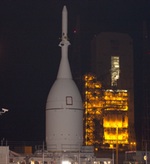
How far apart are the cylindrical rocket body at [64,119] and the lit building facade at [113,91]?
80.4 ft

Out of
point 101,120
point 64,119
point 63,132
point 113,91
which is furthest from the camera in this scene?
point 113,91

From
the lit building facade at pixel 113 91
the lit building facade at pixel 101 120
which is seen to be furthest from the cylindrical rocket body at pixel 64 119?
the lit building facade at pixel 101 120

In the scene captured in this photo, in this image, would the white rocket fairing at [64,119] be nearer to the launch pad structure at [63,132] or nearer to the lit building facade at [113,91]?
the launch pad structure at [63,132]

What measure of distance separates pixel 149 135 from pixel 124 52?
66.8 feet

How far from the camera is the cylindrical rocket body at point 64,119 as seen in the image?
63469 millimetres

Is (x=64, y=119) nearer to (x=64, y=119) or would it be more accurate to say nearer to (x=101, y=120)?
(x=64, y=119)

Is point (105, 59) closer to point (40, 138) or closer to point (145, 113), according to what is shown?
point (145, 113)

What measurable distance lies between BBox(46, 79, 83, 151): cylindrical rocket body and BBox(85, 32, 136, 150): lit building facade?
24.5 meters

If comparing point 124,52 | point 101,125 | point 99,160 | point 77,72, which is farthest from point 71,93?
point 124,52

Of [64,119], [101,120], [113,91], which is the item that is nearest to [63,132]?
[64,119]

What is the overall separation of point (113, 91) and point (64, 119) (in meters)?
37.7

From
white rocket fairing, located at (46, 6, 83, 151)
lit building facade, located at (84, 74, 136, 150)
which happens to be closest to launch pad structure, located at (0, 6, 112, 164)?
white rocket fairing, located at (46, 6, 83, 151)

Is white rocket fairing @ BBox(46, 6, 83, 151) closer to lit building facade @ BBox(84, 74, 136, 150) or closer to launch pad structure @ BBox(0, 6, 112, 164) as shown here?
launch pad structure @ BBox(0, 6, 112, 164)

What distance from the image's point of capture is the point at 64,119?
63.6m
